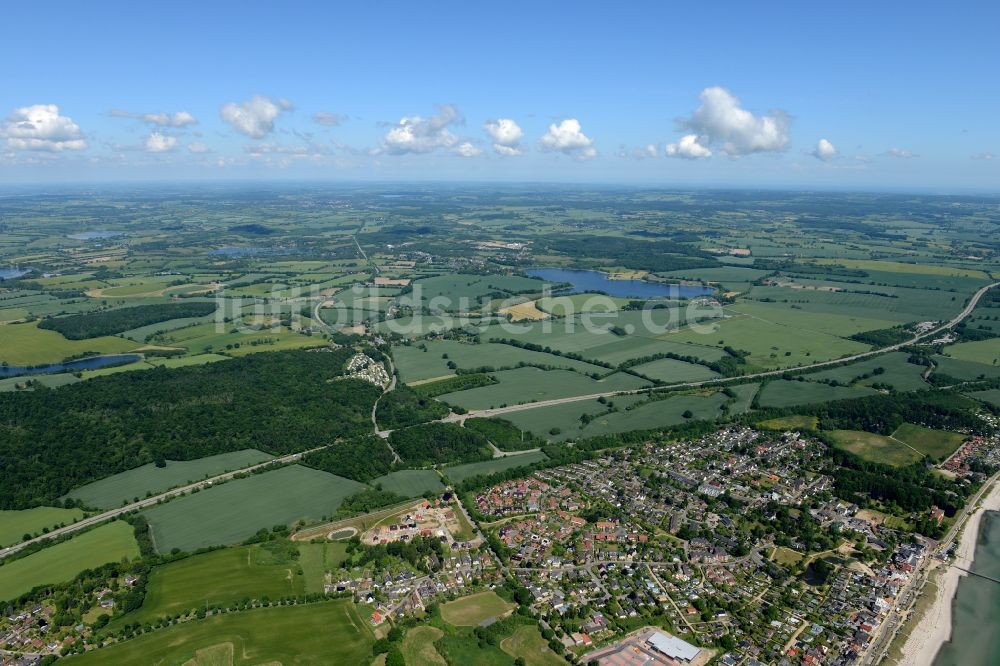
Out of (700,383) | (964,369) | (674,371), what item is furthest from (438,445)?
(964,369)

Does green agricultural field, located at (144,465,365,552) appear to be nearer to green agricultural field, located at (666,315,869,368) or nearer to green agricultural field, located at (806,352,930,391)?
green agricultural field, located at (666,315,869,368)

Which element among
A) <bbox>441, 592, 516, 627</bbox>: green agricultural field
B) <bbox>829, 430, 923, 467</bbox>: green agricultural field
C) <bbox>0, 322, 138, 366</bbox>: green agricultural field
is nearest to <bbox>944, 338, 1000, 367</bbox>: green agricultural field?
<bbox>829, 430, 923, 467</bbox>: green agricultural field

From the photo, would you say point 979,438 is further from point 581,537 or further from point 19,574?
point 19,574

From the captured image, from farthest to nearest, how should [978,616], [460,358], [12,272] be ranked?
[12,272] < [460,358] < [978,616]

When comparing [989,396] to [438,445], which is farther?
[989,396]

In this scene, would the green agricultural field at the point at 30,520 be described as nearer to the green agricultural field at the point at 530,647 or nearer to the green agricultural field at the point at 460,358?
the green agricultural field at the point at 530,647

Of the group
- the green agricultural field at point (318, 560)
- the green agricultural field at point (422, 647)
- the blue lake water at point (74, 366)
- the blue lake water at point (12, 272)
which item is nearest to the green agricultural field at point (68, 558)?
the green agricultural field at point (318, 560)

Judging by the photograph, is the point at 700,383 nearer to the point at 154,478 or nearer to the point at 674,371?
the point at 674,371
